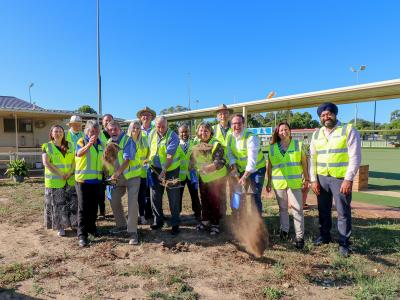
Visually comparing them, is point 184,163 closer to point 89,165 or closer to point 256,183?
point 256,183

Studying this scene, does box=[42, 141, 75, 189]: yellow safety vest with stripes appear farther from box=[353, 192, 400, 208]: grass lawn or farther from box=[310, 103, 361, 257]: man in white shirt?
box=[353, 192, 400, 208]: grass lawn

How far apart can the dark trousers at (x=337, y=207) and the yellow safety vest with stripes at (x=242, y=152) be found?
0.88 metres

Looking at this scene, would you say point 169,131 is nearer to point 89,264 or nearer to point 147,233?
point 147,233

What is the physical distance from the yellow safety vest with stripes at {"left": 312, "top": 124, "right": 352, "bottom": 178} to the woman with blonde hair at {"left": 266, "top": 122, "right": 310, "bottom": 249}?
31cm

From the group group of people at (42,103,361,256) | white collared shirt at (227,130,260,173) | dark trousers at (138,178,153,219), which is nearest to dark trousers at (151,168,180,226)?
group of people at (42,103,361,256)

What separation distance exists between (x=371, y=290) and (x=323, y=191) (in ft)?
5.12

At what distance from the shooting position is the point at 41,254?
442 centimetres

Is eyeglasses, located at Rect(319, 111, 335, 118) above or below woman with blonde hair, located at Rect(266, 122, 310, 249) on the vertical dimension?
above

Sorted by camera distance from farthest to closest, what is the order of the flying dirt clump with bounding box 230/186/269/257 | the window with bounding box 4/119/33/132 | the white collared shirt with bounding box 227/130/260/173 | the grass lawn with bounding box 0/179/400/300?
the window with bounding box 4/119/33/132
the white collared shirt with bounding box 227/130/260/173
the flying dirt clump with bounding box 230/186/269/257
the grass lawn with bounding box 0/179/400/300

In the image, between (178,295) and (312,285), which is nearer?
(178,295)

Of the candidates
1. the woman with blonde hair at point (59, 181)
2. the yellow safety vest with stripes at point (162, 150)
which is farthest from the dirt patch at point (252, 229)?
the woman with blonde hair at point (59, 181)

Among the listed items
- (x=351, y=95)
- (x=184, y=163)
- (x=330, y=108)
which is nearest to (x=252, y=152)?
Answer: (x=330, y=108)

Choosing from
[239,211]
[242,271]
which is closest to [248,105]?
[239,211]

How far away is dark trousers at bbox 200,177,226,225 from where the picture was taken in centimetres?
506
